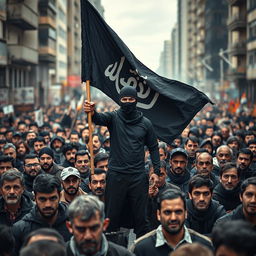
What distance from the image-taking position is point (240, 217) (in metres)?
5.24

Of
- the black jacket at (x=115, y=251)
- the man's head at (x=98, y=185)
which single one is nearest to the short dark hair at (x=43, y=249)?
the black jacket at (x=115, y=251)

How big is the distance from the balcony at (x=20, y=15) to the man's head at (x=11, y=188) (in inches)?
1012

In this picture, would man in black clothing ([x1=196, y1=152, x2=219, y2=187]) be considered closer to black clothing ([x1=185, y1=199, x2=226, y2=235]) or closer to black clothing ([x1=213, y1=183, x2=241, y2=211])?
black clothing ([x1=213, y1=183, x2=241, y2=211])

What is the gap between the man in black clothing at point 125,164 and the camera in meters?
5.86

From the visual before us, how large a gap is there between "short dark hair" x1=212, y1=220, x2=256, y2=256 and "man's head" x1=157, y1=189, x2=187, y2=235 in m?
0.69

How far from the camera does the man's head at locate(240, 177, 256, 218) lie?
5.21 metres

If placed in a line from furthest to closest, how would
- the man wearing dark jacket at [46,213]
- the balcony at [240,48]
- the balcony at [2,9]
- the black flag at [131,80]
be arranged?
the balcony at [240,48]
the balcony at [2,9]
the black flag at [131,80]
the man wearing dark jacket at [46,213]

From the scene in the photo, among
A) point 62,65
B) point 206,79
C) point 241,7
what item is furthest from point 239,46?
point 206,79

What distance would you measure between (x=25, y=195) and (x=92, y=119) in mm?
1193

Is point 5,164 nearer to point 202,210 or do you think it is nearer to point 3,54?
point 202,210

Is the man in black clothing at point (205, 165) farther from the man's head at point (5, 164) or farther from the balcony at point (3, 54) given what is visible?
the balcony at point (3, 54)

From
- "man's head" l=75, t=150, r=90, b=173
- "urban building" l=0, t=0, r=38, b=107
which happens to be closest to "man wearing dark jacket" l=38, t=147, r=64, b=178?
"man's head" l=75, t=150, r=90, b=173

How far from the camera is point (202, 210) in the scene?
5.88 meters

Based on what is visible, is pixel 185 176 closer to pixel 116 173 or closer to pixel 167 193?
pixel 116 173
